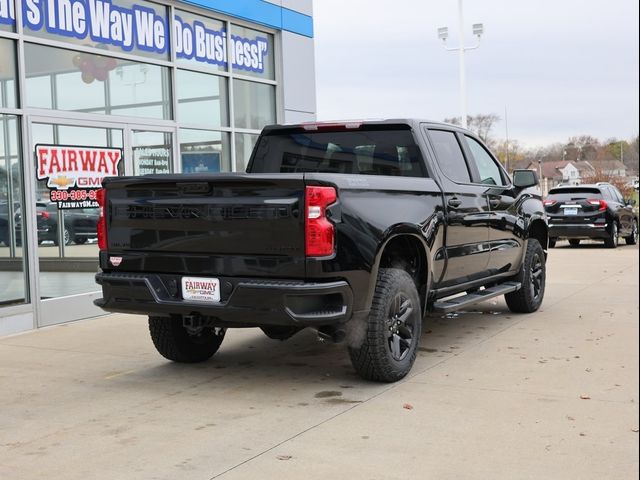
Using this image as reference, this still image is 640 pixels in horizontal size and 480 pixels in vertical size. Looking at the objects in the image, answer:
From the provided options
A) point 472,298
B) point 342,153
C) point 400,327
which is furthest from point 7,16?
point 472,298

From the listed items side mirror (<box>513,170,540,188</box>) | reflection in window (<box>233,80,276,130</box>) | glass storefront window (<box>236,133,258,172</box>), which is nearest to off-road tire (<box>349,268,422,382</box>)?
side mirror (<box>513,170,540,188</box>)

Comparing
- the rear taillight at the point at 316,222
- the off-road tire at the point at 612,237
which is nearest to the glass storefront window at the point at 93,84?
the rear taillight at the point at 316,222

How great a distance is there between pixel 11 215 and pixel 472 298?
4.75 m

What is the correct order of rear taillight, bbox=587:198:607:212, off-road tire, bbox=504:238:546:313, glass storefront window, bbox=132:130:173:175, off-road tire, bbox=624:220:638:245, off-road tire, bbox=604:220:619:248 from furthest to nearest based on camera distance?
off-road tire, bbox=624:220:638:245 < off-road tire, bbox=604:220:619:248 < rear taillight, bbox=587:198:607:212 < glass storefront window, bbox=132:130:173:175 < off-road tire, bbox=504:238:546:313

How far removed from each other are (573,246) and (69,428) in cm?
1656

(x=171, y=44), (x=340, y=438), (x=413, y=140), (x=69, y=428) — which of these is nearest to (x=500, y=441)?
(x=340, y=438)

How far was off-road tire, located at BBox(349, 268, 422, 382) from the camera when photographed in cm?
530

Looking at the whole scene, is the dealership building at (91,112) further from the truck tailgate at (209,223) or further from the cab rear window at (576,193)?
the cab rear window at (576,193)

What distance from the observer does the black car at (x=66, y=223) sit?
8398 millimetres

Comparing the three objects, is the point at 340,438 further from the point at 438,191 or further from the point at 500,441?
the point at 438,191

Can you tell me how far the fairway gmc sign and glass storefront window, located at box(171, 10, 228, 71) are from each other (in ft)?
6.39

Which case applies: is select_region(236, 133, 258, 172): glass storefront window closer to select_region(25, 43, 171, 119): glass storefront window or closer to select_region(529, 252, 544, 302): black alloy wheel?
select_region(25, 43, 171, 119): glass storefront window

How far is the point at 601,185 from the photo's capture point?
18438 millimetres

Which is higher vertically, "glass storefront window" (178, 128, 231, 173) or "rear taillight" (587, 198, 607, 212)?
"glass storefront window" (178, 128, 231, 173)
